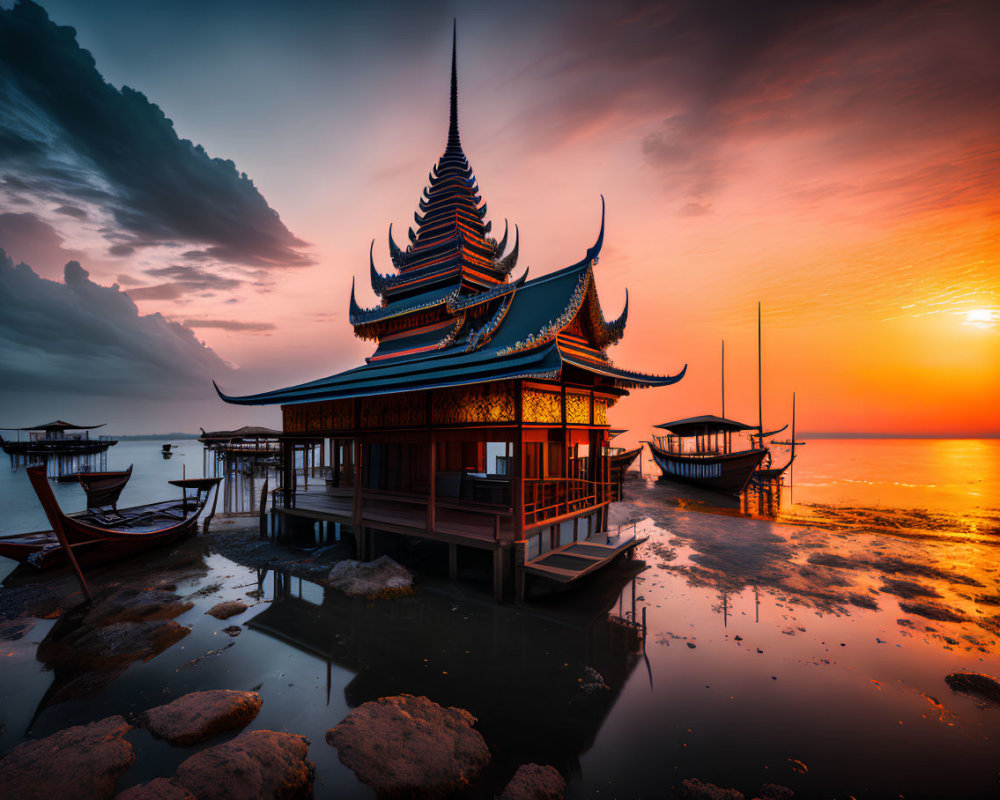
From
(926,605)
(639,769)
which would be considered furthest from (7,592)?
(926,605)

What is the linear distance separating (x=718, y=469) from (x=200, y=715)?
28.7m

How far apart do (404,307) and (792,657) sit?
14233 mm

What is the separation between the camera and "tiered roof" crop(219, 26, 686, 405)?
30.4ft

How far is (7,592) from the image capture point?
9.23 m

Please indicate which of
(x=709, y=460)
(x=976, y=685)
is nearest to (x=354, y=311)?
(x=976, y=685)

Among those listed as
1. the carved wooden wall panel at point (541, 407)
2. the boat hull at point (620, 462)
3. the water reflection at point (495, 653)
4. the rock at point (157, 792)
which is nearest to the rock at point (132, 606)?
the water reflection at point (495, 653)

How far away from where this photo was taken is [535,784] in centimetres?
407

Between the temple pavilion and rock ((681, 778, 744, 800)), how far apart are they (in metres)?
3.82

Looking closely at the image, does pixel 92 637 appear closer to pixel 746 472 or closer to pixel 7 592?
pixel 7 592

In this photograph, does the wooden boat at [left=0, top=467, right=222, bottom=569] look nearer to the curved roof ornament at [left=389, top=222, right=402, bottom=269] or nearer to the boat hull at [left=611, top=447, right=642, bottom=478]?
the curved roof ornament at [left=389, top=222, right=402, bottom=269]

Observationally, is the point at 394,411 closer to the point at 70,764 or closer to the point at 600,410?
the point at 600,410

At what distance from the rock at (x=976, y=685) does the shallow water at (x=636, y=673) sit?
0.18m

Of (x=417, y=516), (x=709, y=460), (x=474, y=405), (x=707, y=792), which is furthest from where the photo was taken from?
(x=709, y=460)

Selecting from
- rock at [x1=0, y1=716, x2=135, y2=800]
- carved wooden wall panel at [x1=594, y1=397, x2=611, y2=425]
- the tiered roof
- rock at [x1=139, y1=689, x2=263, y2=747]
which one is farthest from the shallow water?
the tiered roof
